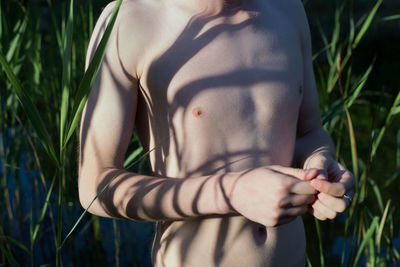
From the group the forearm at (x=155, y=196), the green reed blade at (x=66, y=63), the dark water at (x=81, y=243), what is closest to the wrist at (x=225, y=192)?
the forearm at (x=155, y=196)

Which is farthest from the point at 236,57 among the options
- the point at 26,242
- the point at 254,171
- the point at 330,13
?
the point at 330,13

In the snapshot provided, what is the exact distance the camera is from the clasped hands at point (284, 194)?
2.31ft

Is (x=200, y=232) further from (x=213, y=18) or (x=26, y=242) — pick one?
(x=26, y=242)

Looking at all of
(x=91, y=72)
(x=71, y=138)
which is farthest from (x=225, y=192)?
(x=71, y=138)

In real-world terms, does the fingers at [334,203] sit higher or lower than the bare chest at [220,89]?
lower

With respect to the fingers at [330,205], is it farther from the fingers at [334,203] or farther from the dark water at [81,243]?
the dark water at [81,243]

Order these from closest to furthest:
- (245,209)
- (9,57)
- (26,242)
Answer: (245,209)
(9,57)
(26,242)

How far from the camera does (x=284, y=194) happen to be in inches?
27.6

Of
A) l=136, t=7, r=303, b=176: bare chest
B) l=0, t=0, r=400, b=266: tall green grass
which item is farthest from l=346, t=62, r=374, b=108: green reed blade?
l=136, t=7, r=303, b=176: bare chest

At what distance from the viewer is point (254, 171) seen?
73 cm

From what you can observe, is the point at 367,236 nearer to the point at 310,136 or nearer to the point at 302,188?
the point at 310,136

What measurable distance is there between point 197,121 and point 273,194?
0.16m

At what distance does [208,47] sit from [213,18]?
44 millimetres

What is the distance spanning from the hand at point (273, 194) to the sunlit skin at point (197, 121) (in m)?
0.01
